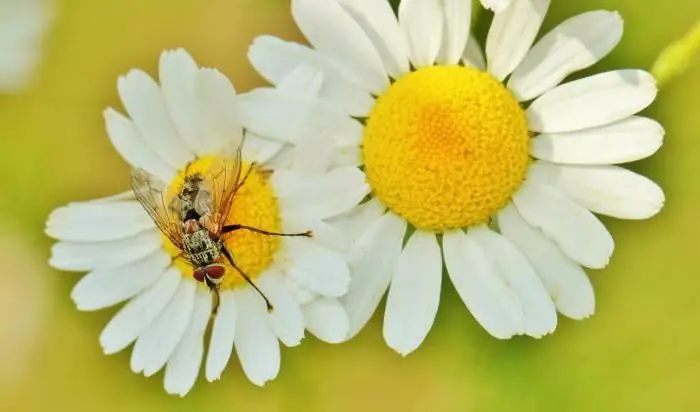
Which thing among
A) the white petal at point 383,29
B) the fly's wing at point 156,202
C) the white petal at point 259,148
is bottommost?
the fly's wing at point 156,202

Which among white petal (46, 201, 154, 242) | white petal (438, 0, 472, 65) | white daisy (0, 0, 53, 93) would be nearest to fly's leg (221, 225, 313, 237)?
white petal (46, 201, 154, 242)

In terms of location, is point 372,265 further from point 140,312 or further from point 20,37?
point 20,37

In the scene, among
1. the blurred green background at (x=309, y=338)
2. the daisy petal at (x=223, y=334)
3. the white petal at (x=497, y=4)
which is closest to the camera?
the white petal at (x=497, y=4)

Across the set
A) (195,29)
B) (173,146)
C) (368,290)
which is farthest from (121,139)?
(368,290)

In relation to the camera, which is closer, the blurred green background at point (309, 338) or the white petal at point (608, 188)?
the white petal at point (608, 188)

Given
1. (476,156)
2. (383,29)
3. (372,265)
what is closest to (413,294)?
(372,265)

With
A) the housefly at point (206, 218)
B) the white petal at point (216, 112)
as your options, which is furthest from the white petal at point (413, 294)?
the white petal at point (216, 112)

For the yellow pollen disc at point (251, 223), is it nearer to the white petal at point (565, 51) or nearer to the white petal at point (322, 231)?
the white petal at point (322, 231)
